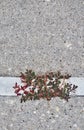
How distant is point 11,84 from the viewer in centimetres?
360

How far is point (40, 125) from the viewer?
3510 mm

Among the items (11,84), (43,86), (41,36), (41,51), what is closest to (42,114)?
(43,86)

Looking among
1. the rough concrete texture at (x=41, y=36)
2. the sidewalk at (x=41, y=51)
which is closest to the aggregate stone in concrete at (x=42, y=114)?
the sidewalk at (x=41, y=51)

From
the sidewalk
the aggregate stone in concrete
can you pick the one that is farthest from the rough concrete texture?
the aggregate stone in concrete

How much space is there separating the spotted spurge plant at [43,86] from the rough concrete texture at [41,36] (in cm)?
9

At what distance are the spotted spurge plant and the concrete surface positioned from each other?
1.5 inches

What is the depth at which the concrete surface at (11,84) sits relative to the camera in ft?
11.8

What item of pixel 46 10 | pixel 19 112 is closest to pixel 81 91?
pixel 19 112

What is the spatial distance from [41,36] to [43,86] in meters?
0.59

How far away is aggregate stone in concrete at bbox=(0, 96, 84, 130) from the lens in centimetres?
351

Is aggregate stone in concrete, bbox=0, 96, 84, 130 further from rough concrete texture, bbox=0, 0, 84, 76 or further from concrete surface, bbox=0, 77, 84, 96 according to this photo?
rough concrete texture, bbox=0, 0, 84, 76

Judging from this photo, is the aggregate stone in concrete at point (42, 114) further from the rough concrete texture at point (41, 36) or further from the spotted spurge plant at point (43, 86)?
the rough concrete texture at point (41, 36)

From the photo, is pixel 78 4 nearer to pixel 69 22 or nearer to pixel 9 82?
pixel 69 22

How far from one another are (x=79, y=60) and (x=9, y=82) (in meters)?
0.81
